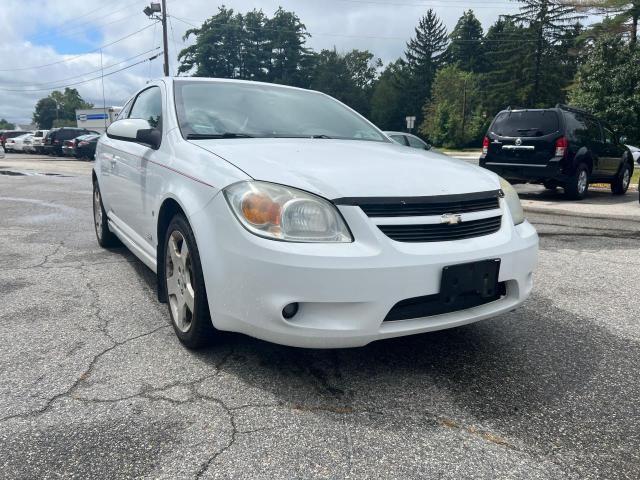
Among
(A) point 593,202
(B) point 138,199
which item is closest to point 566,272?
(B) point 138,199

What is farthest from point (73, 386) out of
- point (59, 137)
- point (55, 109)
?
point (55, 109)

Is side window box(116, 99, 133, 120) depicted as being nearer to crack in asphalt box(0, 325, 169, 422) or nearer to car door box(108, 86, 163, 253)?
car door box(108, 86, 163, 253)

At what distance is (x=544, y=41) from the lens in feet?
185

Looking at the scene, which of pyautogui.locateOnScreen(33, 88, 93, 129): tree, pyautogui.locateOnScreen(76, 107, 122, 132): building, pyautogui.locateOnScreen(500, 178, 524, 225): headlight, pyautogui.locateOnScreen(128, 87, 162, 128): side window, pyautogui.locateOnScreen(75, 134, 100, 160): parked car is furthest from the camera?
pyautogui.locateOnScreen(33, 88, 93, 129): tree

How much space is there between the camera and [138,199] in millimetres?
3723

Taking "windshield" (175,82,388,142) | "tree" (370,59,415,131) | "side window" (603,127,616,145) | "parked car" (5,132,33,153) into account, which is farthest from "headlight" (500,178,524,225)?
"tree" (370,59,415,131)

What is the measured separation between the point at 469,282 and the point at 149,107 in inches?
110

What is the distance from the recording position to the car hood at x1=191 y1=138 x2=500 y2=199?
7.93 feet

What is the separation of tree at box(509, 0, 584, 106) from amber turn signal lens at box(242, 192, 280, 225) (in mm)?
59409

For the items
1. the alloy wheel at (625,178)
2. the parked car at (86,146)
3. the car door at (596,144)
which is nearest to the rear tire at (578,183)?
the car door at (596,144)

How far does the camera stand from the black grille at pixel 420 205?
7.79 feet

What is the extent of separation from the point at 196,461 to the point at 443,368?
1.37 meters

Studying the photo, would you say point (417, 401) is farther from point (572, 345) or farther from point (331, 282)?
point (572, 345)

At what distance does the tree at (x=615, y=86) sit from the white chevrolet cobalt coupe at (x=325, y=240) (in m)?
26.4
